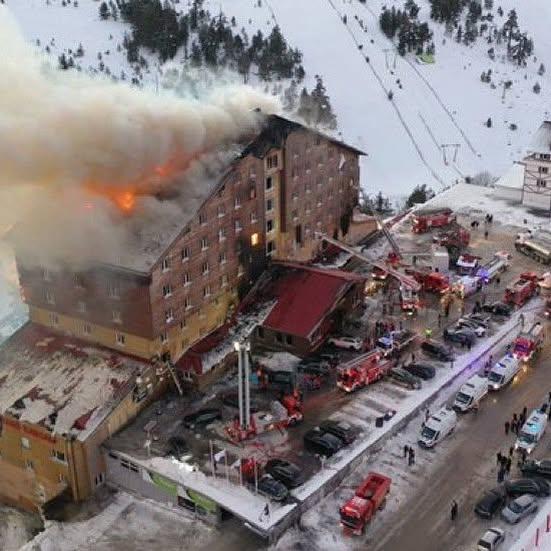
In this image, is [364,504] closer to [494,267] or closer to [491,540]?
[491,540]

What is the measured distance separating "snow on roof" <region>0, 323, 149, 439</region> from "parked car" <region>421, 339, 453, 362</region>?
16431 mm

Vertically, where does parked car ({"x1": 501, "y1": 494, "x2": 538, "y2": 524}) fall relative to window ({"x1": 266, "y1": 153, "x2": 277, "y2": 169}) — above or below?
below

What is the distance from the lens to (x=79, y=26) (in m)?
137

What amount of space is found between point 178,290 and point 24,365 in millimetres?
9578

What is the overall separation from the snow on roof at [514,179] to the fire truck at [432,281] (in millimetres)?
22129

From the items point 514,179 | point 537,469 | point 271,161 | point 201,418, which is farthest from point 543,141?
point 201,418

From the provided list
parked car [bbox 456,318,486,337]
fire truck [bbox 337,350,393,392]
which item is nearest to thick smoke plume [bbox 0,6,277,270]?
fire truck [bbox 337,350,393,392]

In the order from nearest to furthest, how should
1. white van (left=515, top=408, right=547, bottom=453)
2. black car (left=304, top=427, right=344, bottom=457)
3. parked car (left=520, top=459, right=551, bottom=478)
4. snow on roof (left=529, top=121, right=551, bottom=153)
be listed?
parked car (left=520, top=459, right=551, bottom=478), black car (left=304, top=427, right=344, bottom=457), white van (left=515, top=408, right=547, bottom=453), snow on roof (left=529, top=121, right=551, bottom=153)

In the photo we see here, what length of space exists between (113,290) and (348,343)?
46.2 ft

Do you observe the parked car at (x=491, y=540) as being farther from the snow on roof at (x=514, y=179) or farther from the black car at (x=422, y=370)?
the snow on roof at (x=514, y=179)

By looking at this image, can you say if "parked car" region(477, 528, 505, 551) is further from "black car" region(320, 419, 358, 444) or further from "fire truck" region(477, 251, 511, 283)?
"fire truck" region(477, 251, 511, 283)

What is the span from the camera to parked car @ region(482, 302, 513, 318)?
54906 mm

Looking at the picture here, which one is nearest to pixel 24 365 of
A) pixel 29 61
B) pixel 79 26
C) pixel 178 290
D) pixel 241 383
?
pixel 178 290

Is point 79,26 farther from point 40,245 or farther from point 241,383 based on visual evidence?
point 241,383
